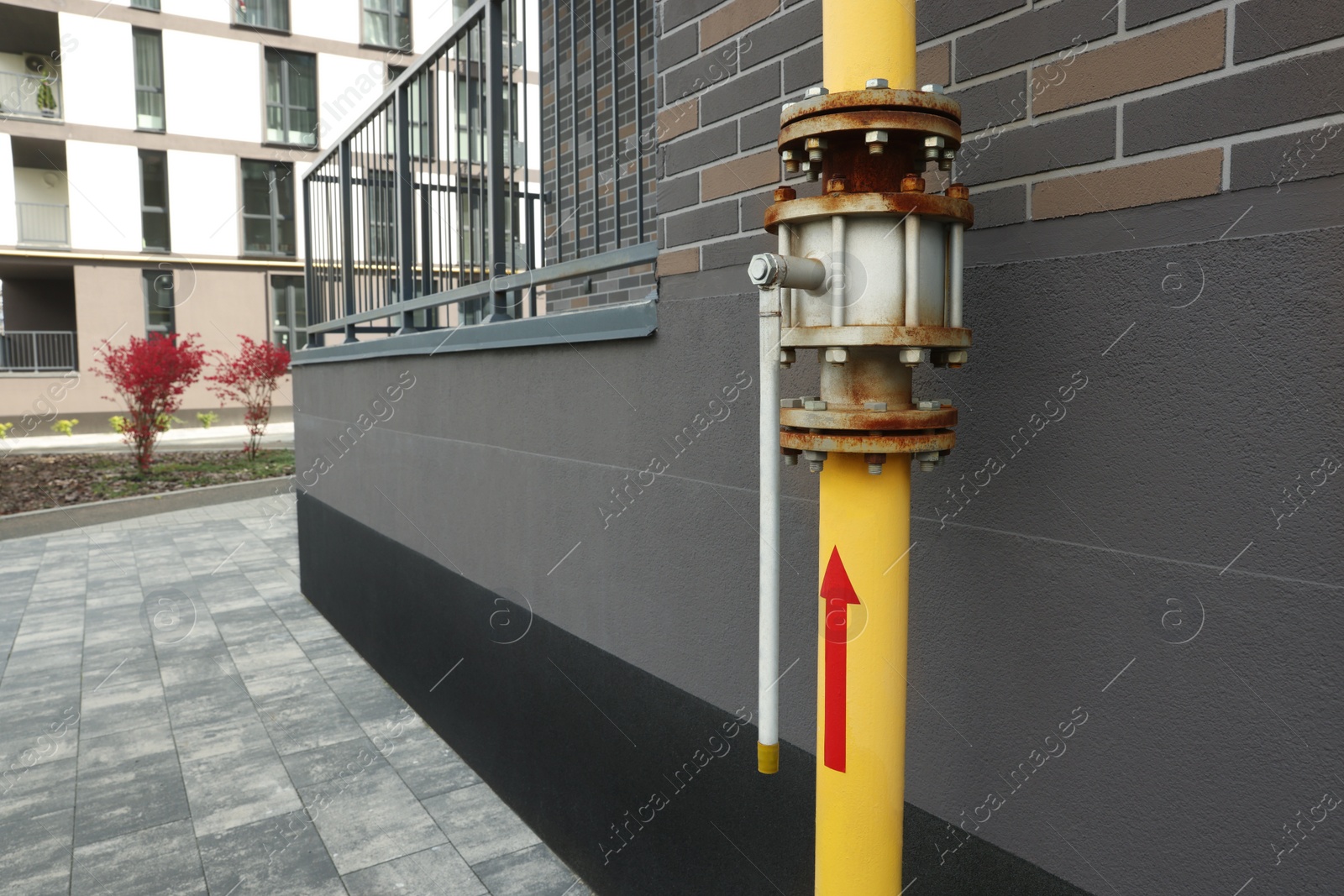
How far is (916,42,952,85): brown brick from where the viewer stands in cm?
174

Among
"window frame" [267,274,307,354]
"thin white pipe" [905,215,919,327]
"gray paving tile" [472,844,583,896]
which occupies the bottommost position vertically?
"gray paving tile" [472,844,583,896]

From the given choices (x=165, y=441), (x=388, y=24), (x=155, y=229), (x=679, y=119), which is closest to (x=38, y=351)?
(x=155, y=229)

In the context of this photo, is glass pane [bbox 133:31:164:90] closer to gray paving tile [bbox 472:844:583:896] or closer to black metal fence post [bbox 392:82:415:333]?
black metal fence post [bbox 392:82:415:333]

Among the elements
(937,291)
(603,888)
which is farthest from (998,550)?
(603,888)

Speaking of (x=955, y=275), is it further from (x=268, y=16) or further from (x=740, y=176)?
(x=268, y=16)

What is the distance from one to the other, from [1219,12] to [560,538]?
2494mm

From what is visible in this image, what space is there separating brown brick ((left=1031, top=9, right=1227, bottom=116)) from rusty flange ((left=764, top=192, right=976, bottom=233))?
0.31 meters

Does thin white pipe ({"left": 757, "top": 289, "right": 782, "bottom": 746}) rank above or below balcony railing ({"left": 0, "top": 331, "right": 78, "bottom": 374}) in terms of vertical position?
below

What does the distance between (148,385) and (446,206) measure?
12.2 metres

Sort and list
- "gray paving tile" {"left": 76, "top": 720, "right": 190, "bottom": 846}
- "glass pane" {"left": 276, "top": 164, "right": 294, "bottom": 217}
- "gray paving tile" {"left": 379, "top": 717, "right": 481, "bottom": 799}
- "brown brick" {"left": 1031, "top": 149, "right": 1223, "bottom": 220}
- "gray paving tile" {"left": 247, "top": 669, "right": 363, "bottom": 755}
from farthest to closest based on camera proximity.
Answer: "glass pane" {"left": 276, "top": 164, "right": 294, "bottom": 217}
"gray paving tile" {"left": 247, "top": 669, "right": 363, "bottom": 755}
"gray paving tile" {"left": 379, "top": 717, "right": 481, "bottom": 799}
"gray paving tile" {"left": 76, "top": 720, "right": 190, "bottom": 846}
"brown brick" {"left": 1031, "top": 149, "right": 1223, "bottom": 220}

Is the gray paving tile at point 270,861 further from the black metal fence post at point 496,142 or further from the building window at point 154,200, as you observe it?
the building window at point 154,200

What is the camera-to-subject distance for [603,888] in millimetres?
3125

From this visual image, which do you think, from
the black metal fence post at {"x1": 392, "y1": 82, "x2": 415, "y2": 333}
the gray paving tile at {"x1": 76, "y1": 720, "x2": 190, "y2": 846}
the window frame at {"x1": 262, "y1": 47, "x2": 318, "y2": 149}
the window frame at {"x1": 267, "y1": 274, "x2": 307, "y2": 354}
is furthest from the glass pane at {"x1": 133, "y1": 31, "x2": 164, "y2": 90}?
the gray paving tile at {"x1": 76, "y1": 720, "x2": 190, "y2": 846}

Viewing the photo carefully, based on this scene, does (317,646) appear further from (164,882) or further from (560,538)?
(560,538)
